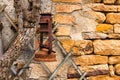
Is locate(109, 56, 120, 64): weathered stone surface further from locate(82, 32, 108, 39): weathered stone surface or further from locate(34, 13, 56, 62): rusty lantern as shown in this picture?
locate(34, 13, 56, 62): rusty lantern

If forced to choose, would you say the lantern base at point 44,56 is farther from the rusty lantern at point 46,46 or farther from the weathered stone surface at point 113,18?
the weathered stone surface at point 113,18

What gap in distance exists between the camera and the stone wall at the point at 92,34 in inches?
92.0

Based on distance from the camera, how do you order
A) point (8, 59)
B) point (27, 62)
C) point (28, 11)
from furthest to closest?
point (27, 62) < point (28, 11) < point (8, 59)

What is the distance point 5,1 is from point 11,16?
0.12 m

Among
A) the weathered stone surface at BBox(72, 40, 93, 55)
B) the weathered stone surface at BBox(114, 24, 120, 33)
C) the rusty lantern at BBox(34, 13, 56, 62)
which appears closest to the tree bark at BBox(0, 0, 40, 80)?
the rusty lantern at BBox(34, 13, 56, 62)

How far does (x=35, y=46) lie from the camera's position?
7.50 feet

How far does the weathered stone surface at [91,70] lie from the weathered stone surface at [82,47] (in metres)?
0.12

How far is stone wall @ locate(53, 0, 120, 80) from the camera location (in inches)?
92.0

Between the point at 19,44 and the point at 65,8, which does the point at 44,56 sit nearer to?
the point at 19,44

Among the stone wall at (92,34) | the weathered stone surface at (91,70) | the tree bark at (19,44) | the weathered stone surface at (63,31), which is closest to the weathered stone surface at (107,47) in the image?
the stone wall at (92,34)

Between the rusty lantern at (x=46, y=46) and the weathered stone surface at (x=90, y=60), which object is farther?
the weathered stone surface at (x=90, y=60)

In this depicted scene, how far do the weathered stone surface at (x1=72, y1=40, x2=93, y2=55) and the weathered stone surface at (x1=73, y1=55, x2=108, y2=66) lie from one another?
38 millimetres

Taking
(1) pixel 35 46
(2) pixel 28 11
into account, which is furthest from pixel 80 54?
(2) pixel 28 11

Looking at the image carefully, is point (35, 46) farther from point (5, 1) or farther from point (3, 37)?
point (5, 1)
